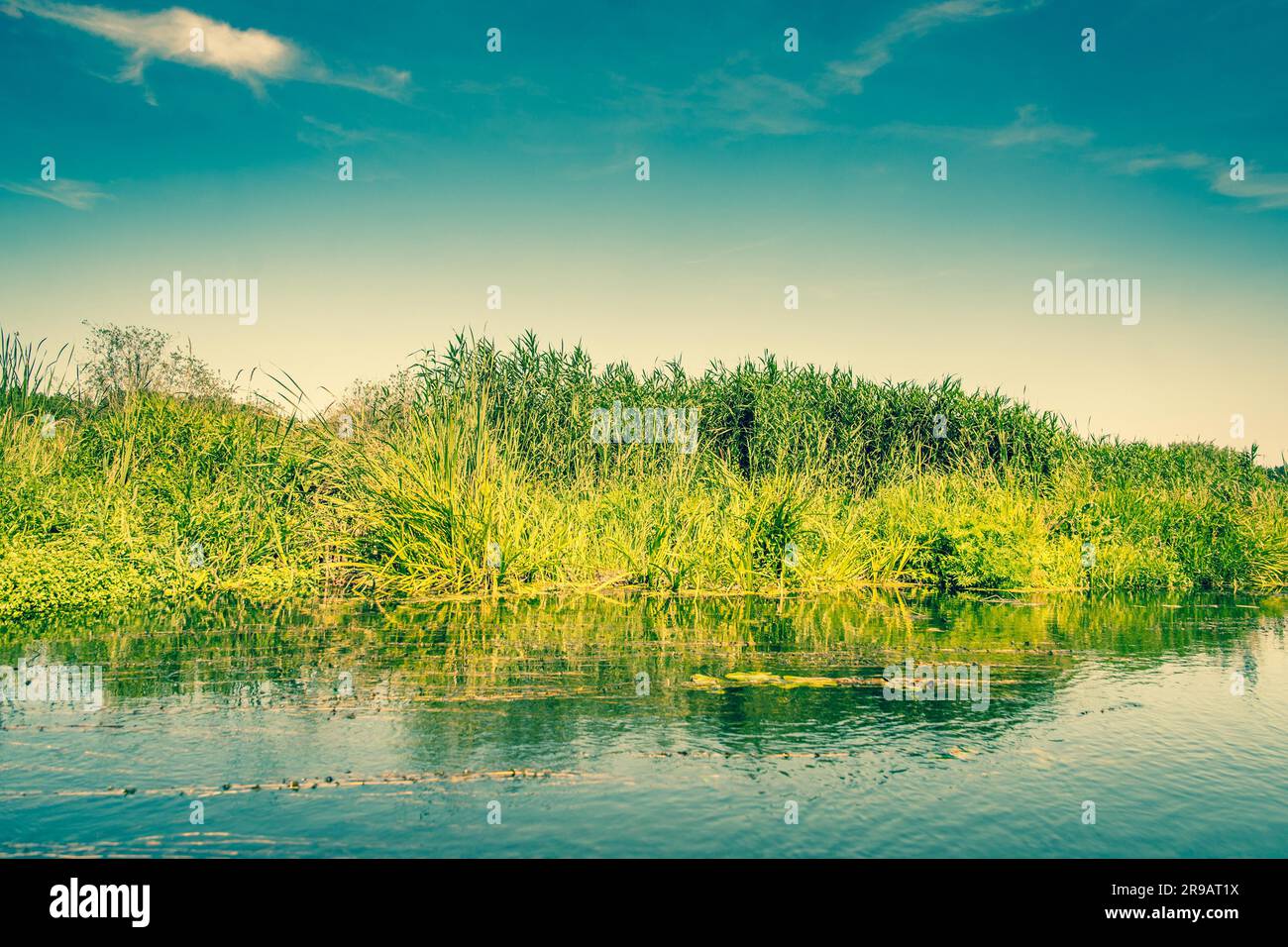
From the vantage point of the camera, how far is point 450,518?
395 inches

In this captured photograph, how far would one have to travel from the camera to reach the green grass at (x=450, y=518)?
9703 mm

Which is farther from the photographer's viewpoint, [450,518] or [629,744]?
[450,518]

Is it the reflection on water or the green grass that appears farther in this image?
the green grass

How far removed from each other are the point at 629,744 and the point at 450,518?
611 centimetres

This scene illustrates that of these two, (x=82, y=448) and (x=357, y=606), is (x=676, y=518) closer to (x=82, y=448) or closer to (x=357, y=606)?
(x=357, y=606)

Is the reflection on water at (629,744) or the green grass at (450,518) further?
the green grass at (450,518)

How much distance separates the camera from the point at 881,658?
653 cm

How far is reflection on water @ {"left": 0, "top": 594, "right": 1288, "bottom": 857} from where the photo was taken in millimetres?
3268

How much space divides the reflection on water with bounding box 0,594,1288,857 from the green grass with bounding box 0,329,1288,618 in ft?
7.51

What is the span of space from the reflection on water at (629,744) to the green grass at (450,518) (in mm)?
2288
